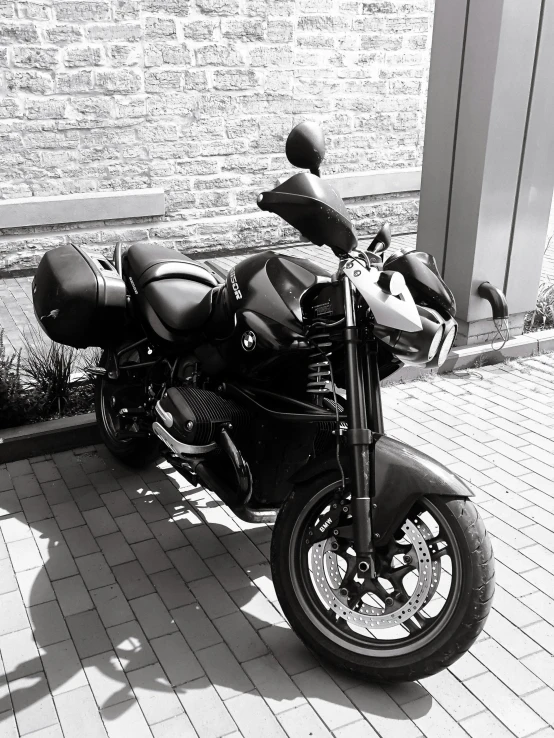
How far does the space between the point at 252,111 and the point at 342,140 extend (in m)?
1.20

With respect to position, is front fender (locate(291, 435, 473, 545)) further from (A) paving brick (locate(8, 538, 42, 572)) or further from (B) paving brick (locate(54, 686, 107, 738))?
(A) paving brick (locate(8, 538, 42, 572))

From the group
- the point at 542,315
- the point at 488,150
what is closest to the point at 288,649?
the point at 488,150

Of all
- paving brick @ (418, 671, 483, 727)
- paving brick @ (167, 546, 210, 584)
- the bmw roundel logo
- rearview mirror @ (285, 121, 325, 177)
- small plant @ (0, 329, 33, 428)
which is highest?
rearview mirror @ (285, 121, 325, 177)

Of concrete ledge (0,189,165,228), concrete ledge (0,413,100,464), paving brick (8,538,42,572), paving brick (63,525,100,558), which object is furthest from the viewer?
concrete ledge (0,189,165,228)

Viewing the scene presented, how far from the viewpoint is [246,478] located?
306cm

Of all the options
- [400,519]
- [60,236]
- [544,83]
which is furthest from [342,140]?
[400,519]

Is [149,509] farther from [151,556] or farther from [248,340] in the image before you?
[248,340]

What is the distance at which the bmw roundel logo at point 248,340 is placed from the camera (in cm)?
293

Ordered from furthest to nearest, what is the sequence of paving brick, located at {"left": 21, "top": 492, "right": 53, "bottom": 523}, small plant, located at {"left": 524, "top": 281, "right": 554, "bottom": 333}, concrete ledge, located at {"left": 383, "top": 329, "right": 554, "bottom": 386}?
small plant, located at {"left": 524, "top": 281, "right": 554, "bottom": 333}, concrete ledge, located at {"left": 383, "top": 329, "right": 554, "bottom": 386}, paving brick, located at {"left": 21, "top": 492, "right": 53, "bottom": 523}

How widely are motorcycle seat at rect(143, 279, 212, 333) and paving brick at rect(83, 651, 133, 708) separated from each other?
131cm

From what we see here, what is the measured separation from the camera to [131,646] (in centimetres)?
293

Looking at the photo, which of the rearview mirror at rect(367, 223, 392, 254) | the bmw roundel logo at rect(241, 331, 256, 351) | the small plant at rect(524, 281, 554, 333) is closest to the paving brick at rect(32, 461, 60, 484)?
the bmw roundel logo at rect(241, 331, 256, 351)

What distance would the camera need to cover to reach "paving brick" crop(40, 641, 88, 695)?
2.74 m

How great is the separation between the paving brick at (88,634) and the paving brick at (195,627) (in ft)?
0.93
